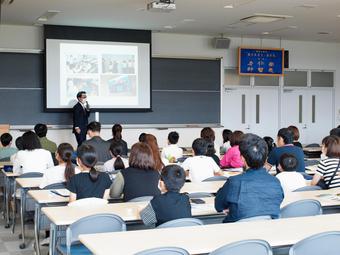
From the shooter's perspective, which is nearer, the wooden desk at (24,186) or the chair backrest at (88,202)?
the chair backrest at (88,202)

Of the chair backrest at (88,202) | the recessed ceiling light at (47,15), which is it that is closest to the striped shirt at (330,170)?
the chair backrest at (88,202)

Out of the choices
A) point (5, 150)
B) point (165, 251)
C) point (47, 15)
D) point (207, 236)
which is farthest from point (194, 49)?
point (165, 251)

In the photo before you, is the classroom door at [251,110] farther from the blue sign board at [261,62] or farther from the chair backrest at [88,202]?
the chair backrest at [88,202]

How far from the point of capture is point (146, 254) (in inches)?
104

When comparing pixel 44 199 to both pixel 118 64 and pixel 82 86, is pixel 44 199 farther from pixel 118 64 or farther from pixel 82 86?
pixel 118 64

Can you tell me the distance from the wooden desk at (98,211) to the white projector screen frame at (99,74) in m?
7.53

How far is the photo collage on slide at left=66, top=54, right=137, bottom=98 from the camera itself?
11.6 m

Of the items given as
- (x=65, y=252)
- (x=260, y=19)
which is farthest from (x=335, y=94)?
(x=65, y=252)

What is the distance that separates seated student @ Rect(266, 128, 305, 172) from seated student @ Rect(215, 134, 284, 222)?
279 cm

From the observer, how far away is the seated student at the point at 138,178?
457cm

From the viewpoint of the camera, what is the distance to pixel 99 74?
1193cm

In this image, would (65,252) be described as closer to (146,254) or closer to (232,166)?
(146,254)

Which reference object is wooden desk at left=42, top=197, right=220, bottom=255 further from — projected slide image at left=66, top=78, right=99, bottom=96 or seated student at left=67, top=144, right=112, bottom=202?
projected slide image at left=66, top=78, right=99, bottom=96

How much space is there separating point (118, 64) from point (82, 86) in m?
0.93
